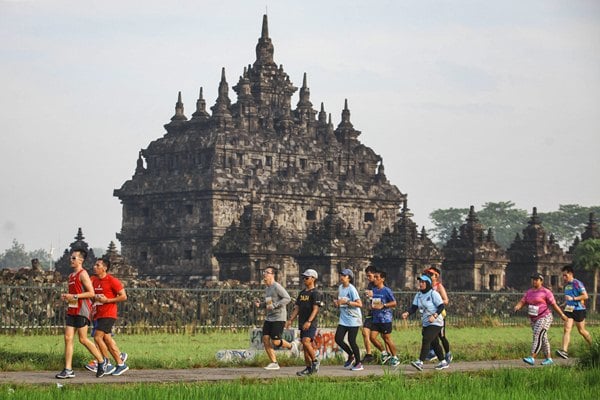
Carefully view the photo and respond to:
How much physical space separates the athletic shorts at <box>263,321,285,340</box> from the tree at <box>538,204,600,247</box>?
121206 millimetres

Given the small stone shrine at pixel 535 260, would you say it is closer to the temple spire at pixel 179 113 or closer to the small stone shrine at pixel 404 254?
the small stone shrine at pixel 404 254

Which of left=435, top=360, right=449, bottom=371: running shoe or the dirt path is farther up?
left=435, top=360, right=449, bottom=371: running shoe

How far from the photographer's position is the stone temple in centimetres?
7794

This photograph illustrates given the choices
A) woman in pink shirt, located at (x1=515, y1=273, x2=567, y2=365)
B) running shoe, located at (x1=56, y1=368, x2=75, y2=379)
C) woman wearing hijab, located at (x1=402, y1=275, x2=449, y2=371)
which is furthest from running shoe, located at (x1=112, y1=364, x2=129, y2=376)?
woman in pink shirt, located at (x1=515, y1=273, x2=567, y2=365)

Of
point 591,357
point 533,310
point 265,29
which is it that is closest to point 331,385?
point 591,357

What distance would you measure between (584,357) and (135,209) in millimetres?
59105

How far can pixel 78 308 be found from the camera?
75.1ft

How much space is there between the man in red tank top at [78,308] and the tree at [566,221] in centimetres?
12446

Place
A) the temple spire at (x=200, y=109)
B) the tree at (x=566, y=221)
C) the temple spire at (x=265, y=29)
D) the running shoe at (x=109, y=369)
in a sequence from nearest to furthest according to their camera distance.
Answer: the running shoe at (x=109, y=369), the temple spire at (x=200, y=109), the temple spire at (x=265, y=29), the tree at (x=566, y=221)

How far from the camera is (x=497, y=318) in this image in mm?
55812

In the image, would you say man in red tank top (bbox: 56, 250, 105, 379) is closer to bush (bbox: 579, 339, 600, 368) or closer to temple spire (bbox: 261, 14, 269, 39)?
bush (bbox: 579, 339, 600, 368)

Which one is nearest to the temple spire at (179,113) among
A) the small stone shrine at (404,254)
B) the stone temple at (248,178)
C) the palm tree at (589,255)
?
the stone temple at (248,178)

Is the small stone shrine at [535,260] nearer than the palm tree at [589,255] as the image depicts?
No

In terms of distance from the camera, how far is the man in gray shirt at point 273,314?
2538 cm
